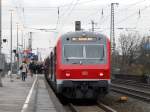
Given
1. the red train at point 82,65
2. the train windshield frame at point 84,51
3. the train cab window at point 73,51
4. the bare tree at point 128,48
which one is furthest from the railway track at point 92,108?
the bare tree at point 128,48

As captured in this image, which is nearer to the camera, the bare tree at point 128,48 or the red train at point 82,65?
the red train at point 82,65

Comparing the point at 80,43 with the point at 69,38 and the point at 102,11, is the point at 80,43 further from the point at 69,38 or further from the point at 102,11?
the point at 102,11

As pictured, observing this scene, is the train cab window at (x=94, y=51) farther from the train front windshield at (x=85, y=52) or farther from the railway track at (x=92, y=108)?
the railway track at (x=92, y=108)

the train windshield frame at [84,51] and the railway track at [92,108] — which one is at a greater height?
the train windshield frame at [84,51]

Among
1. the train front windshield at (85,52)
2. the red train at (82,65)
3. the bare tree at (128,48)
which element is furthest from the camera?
the bare tree at (128,48)

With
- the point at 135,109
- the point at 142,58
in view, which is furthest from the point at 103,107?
the point at 142,58

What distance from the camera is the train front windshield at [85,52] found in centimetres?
2569

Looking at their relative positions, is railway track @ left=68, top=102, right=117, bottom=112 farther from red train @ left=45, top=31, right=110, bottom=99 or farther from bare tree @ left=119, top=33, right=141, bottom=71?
bare tree @ left=119, top=33, right=141, bottom=71

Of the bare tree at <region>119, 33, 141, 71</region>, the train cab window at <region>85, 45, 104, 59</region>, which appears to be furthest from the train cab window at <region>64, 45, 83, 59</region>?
the bare tree at <region>119, 33, 141, 71</region>

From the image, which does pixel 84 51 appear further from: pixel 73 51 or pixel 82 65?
pixel 82 65

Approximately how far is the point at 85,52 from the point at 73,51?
1.80ft

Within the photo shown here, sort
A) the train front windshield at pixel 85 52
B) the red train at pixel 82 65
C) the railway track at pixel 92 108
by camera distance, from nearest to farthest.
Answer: the railway track at pixel 92 108 < the red train at pixel 82 65 < the train front windshield at pixel 85 52

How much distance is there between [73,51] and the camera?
25.9 meters

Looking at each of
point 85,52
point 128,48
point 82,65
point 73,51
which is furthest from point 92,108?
point 128,48
